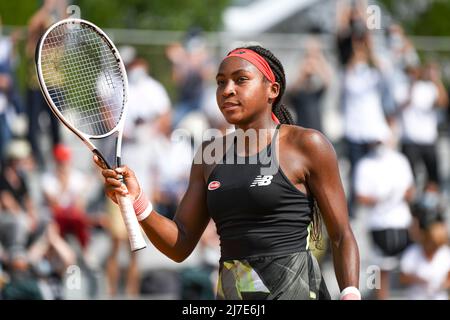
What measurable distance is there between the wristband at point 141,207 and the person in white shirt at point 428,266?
16.2 feet

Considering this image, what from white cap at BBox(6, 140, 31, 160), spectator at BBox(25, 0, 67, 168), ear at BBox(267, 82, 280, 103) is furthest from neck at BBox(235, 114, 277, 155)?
spectator at BBox(25, 0, 67, 168)

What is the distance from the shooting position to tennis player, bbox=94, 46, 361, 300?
13.1 ft

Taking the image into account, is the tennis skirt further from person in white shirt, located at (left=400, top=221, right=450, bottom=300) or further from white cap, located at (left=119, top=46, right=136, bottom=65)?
white cap, located at (left=119, top=46, right=136, bottom=65)

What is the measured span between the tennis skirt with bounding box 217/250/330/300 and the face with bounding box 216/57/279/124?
0.60m

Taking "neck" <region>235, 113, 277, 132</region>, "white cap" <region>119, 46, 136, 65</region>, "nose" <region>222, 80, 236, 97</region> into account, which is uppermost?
"white cap" <region>119, 46, 136, 65</region>

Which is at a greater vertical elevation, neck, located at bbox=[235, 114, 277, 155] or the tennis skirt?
neck, located at bbox=[235, 114, 277, 155]

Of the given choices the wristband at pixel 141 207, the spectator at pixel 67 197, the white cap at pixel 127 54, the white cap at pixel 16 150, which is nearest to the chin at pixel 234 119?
the wristband at pixel 141 207

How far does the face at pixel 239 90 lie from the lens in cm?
409

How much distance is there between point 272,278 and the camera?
3992 millimetres

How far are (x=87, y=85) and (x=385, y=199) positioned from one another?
17.4 feet

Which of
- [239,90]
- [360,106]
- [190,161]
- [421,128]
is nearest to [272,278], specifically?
[239,90]

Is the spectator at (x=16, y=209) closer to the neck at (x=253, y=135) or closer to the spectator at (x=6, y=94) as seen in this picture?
the spectator at (x=6, y=94)
